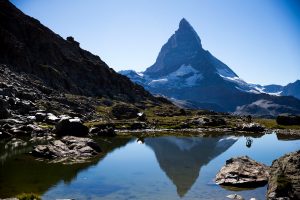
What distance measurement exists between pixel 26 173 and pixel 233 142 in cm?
7034

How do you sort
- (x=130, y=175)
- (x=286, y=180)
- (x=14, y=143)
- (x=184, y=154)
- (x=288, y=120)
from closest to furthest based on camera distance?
(x=286, y=180) → (x=130, y=175) → (x=184, y=154) → (x=14, y=143) → (x=288, y=120)

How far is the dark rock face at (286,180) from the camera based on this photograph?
39.5m

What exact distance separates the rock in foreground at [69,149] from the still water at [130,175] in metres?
2.66

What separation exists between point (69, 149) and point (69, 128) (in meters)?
34.2

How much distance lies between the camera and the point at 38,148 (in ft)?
238

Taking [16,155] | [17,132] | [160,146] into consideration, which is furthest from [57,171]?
[17,132]

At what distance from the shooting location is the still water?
46156 mm

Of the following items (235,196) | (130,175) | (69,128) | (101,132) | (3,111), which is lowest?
(235,196)

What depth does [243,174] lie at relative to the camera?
168ft

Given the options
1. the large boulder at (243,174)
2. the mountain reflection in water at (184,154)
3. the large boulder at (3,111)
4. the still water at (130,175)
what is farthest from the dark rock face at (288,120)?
the large boulder at (243,174)

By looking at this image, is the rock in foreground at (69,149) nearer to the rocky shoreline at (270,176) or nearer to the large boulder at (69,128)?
the large boulder at (69,128)

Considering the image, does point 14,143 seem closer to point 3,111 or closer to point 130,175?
point 3,111

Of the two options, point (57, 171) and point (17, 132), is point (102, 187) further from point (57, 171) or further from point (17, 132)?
point (17, 132)

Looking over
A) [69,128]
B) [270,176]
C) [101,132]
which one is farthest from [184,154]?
[270,176]
